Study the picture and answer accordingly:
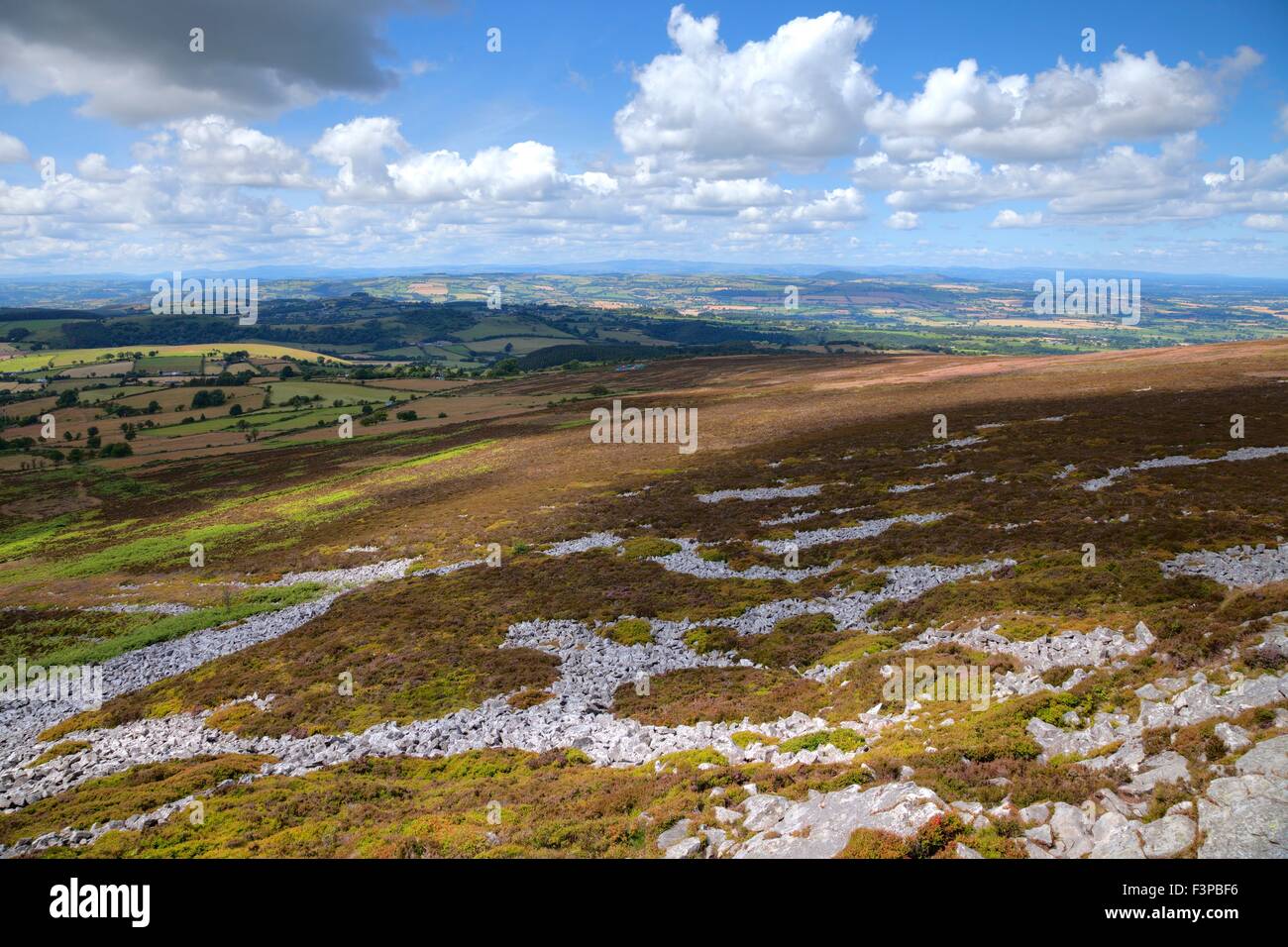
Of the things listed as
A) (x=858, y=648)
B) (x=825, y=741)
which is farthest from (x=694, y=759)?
(x=858, y=648)

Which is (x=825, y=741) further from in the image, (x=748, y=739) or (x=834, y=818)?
(x=834, y=818)

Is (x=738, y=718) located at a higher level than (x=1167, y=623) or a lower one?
lower

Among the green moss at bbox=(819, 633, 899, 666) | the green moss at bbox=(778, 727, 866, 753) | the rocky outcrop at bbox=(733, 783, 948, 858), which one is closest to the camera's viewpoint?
the rocky outcrop at bbox=(733, 783, 948, 858)

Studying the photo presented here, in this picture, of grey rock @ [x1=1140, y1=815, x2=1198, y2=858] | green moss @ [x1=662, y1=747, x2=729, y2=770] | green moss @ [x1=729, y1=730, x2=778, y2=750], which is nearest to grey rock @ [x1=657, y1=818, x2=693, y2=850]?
green moss @ [x1=662, y1=747, x2=729, y2=770]

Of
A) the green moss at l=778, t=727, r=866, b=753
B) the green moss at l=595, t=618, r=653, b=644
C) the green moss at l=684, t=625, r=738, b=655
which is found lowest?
the green moss at l=595, t=618, r=653, b=644

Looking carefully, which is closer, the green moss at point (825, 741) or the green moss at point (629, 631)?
the green moss at point (825, 741)

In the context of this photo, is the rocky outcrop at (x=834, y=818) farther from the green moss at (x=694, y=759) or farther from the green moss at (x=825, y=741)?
the green moss at (x=694, y=759)

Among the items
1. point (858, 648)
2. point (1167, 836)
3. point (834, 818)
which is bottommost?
point (858, 648)

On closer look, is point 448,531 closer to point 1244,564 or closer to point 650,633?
point 650,633

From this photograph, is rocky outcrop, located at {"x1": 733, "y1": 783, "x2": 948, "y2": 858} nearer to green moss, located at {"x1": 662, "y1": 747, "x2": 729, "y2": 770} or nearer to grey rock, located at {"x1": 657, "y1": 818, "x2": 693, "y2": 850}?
grey rock, located at {"x1": 657, "y1": 818, "x2": 693, "y2": 850}

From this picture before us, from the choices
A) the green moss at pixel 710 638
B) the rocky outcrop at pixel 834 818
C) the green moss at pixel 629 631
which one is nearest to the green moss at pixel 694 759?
the rocky outcrop at pixel 834 818
